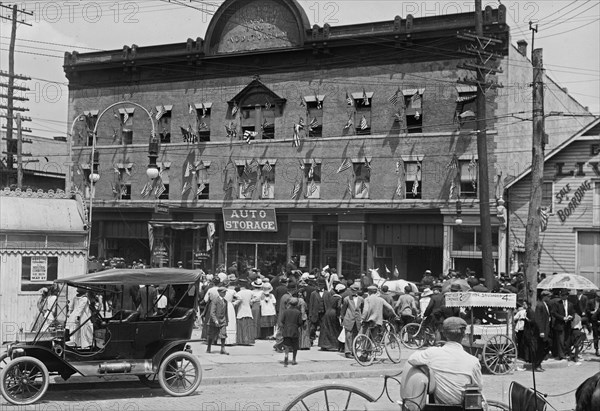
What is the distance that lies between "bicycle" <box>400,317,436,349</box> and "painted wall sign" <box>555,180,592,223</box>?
44.4ft

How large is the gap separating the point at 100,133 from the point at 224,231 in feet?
32.6

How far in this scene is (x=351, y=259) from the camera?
3731 centimetres

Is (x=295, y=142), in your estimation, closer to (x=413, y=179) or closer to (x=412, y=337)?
(x=413, y=179)

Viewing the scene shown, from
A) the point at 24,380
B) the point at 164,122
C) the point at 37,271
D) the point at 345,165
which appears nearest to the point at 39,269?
the point at 37,271

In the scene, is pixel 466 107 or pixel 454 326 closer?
pixel 454 326

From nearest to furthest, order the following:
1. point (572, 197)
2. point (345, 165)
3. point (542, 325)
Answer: point (542, 325), point (572, 197), point (345, 165)

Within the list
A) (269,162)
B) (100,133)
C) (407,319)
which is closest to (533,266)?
(407,319)

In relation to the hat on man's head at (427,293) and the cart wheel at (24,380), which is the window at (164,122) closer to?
the hat on man's head at (427,293)

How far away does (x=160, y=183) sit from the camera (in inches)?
1673

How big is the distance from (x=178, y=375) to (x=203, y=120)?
28773 mm

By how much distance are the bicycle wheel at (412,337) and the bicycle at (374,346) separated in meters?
1.67

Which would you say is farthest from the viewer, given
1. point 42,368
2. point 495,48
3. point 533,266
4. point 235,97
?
point 235,97

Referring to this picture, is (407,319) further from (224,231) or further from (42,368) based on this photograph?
(224,231)

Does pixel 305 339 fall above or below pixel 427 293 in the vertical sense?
below
